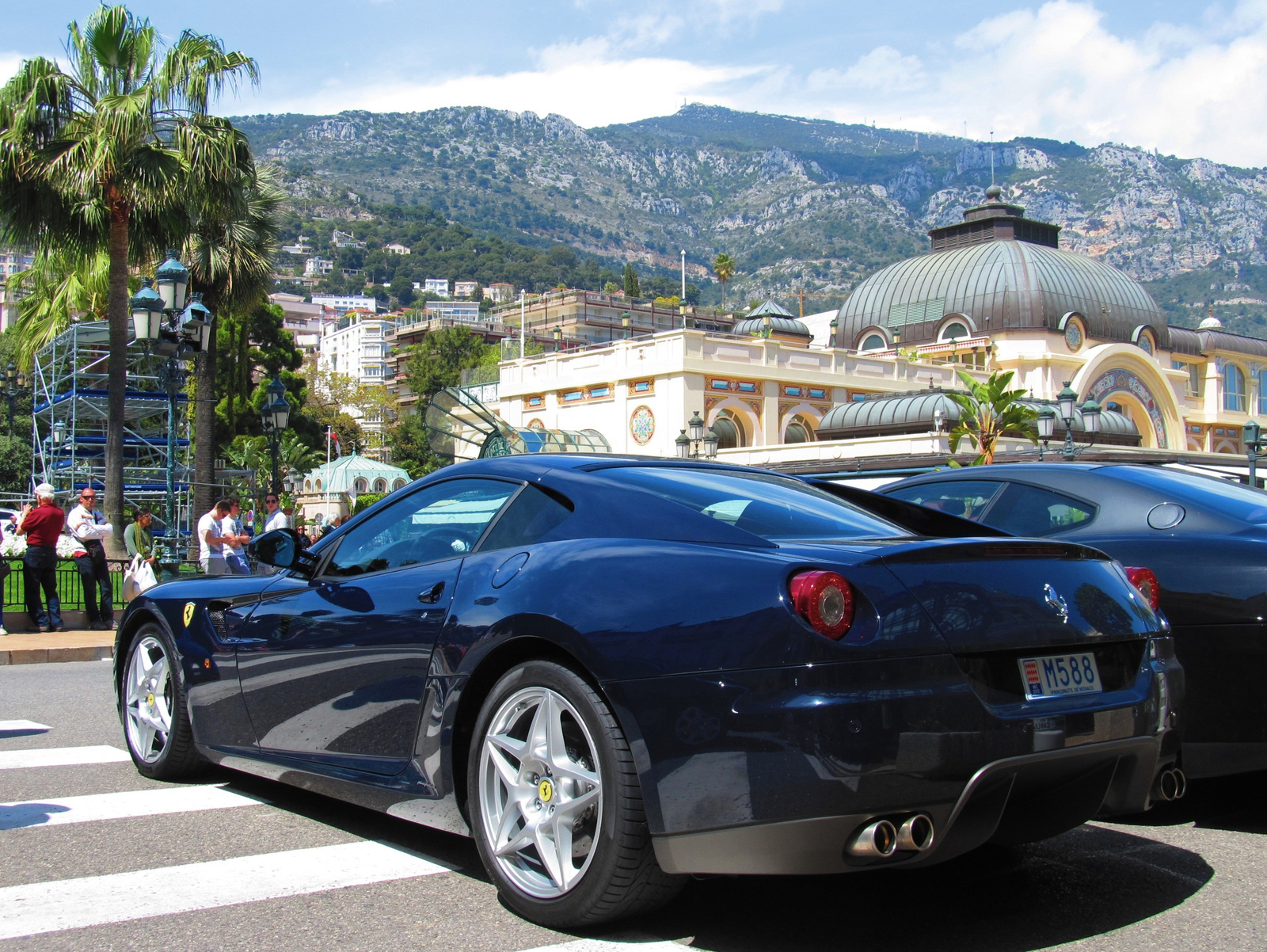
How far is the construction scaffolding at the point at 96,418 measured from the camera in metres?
33.9

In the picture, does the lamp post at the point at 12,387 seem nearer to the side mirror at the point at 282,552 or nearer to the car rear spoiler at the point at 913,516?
the side mirror at the point at 282,552

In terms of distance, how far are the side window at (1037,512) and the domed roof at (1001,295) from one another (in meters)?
58.2

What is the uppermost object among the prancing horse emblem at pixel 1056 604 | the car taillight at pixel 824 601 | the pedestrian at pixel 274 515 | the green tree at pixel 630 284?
the green tree at pixel 630 284

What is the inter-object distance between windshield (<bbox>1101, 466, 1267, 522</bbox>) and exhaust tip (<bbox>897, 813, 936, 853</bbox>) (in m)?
2.58

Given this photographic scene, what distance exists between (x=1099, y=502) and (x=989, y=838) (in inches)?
98.8

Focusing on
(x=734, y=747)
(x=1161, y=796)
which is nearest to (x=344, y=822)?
(x=734, y=747)

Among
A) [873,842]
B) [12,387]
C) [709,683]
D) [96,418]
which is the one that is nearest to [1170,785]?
[873,842]

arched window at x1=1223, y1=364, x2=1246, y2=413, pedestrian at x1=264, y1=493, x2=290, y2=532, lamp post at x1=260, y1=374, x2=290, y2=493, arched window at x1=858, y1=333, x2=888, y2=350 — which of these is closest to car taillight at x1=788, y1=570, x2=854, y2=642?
pedestrian at x1=264, y1=493, x2=290, y2=532

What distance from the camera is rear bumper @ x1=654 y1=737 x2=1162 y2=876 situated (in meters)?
2.83

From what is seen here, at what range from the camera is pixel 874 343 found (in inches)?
2579

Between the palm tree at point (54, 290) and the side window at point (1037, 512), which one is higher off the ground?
the palm tree at point (54, 290)

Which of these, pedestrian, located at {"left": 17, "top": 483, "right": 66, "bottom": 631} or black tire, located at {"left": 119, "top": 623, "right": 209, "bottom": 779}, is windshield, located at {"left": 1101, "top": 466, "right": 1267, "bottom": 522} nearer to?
black tire, located at {"left": 119, "top": 623, "right": 209, "bottom": 779}

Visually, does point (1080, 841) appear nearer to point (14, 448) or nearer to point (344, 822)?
point (344, 822)

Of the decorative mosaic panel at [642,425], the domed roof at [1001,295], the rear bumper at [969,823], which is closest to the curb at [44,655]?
the rear bumper at [969,823]
